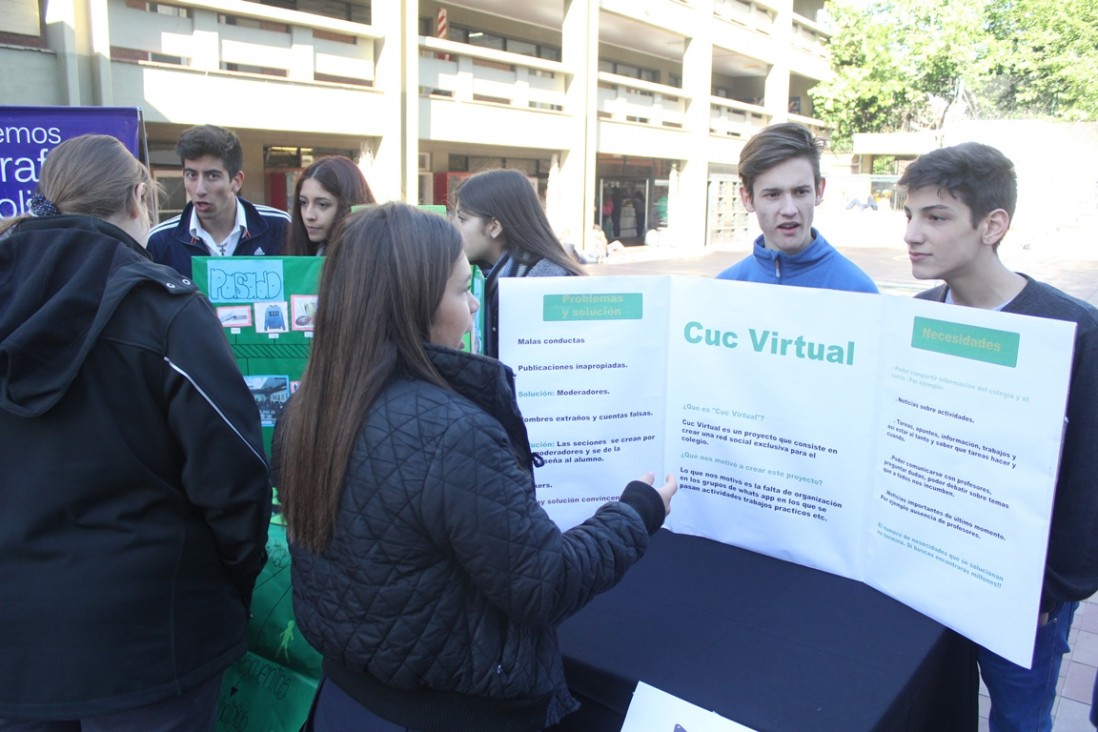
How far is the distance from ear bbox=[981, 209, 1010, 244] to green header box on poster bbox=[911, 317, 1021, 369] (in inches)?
18.3

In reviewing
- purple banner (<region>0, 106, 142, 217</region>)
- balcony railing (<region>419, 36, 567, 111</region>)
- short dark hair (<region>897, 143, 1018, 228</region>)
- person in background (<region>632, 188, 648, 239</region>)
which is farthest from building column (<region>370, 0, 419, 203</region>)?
short dark hair (<region>897, 143, 1018, 228</region>)

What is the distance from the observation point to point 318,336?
1406 millimetres

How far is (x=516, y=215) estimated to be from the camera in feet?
9.36

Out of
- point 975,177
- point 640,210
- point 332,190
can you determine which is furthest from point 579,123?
point 975,177

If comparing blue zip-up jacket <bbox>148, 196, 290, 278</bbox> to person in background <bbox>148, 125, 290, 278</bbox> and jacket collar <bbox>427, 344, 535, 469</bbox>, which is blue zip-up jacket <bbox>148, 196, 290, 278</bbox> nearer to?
person in background <bbox>148, 125, 290, 278</bbox>

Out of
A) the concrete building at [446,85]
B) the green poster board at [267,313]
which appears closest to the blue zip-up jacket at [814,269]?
the green poster board at [267,313]

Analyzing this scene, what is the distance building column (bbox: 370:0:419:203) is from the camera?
51.6 feet

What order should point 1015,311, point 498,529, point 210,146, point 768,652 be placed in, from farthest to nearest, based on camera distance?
point 210,146 → point 1015,311 → point 768,652 → point 498,529

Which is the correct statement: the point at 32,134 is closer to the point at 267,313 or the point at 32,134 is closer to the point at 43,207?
the point at 267,313

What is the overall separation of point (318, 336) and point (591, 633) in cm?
86

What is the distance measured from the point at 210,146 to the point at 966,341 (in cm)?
313

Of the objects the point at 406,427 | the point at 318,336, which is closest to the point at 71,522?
the point at 318,336

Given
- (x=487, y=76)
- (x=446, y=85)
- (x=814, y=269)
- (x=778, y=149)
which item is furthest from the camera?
(x=487, y=76)

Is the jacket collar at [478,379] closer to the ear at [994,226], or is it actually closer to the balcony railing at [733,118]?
the ear at [994,226]
